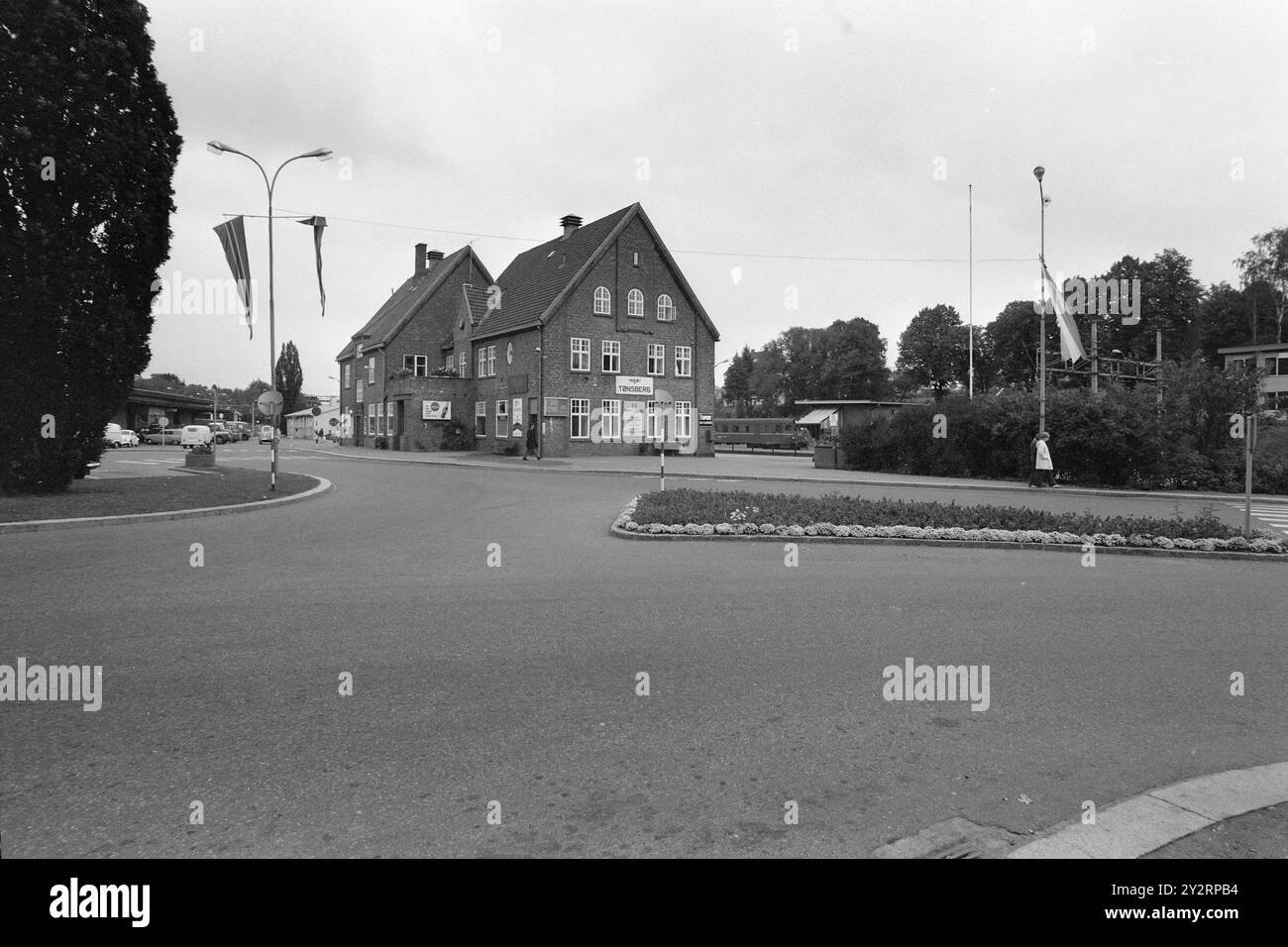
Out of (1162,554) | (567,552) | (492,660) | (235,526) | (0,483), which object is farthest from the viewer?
(0,483)

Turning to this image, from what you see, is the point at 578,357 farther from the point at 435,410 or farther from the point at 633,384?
the point at 435,410

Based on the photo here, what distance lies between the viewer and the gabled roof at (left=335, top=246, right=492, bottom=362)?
185 feet

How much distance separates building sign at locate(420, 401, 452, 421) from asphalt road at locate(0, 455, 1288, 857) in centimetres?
4067

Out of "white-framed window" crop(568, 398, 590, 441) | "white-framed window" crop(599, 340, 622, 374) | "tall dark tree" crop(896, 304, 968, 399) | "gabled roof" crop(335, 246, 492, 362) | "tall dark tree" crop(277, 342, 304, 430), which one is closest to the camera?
"white-framed window" crop(568, 398, 590, 441)

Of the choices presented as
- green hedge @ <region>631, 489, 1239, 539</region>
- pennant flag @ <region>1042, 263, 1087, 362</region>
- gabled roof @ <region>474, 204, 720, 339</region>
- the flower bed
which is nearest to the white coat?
pennant flag @ <region>1042, 263, 1087, 362</region>

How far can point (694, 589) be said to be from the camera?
909 centimetres

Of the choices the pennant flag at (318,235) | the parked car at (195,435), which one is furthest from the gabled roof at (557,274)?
the parked car at (195,435)

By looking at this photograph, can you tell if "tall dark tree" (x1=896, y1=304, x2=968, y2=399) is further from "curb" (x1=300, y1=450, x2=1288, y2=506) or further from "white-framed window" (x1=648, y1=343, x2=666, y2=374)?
"curb" (x1=300, y1=450, x2=1288, y2=506)

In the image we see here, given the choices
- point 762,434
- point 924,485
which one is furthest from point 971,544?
point 762,434

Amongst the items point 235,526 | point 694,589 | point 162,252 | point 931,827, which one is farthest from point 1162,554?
point 162,252

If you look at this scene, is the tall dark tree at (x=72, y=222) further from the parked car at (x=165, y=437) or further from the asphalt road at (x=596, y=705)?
Result: the parked car at (x=165, y=437)
